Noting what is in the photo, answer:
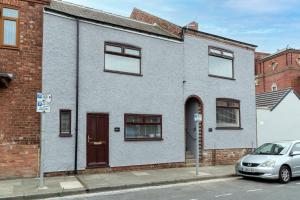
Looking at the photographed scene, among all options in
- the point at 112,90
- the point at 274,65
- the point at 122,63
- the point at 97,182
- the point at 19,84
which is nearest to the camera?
the point at 97,182

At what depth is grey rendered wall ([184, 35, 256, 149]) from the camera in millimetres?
17234

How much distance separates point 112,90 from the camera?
14.6m

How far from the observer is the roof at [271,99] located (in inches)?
814

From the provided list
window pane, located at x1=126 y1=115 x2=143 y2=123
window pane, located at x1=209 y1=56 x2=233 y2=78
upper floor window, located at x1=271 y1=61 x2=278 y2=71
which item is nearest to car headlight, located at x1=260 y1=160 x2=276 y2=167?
window pane, located at x1=126 y1=115 x2=143 y2=123

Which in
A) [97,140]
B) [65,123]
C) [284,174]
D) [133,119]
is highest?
[133,119]

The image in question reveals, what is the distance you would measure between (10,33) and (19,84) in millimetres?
1807

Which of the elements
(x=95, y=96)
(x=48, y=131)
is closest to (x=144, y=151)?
(x=95, y=96)

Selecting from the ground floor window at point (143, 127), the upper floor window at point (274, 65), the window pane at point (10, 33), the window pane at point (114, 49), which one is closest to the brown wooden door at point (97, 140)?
the ground floor window at point (143, 127)

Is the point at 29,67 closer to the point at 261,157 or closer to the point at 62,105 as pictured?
the point at 62,105

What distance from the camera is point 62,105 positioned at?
13344mm

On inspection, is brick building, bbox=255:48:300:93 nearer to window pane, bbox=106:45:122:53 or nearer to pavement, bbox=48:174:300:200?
pavement, bbox=48:174:300:200

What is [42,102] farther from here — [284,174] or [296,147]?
[296,147]

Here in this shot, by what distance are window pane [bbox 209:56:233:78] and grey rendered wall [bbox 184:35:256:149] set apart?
0.33 m

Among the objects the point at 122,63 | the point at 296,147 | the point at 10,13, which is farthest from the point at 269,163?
the point at 10,13
